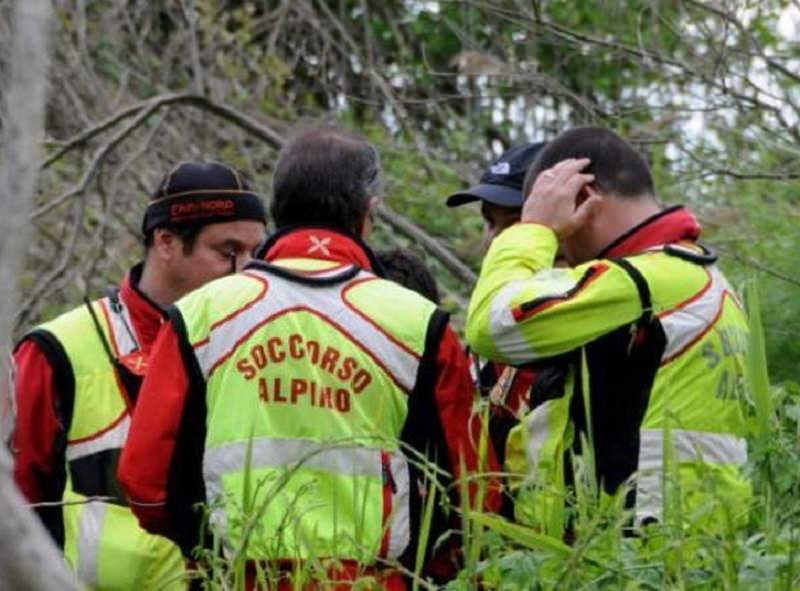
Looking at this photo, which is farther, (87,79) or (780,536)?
(87,79)

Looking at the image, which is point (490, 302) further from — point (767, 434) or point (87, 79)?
point (87, 79)

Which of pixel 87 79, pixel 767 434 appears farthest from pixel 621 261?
pixel 87 79

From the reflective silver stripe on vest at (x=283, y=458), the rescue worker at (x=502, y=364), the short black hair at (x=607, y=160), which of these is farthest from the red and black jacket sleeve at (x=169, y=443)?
the short black hair at (x=607, y=160)

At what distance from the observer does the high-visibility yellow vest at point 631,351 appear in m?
3.96

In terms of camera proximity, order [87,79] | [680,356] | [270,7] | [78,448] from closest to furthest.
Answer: [680,356] < [78,448] < [87,79] < [270,7]

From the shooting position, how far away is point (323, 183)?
14.4ft

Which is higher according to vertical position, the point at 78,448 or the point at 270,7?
the point at 270,7

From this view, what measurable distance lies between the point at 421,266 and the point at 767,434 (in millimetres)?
2207

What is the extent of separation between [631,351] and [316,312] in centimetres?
60

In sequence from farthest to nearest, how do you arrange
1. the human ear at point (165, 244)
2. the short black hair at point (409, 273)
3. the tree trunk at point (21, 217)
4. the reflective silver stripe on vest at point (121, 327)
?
1. the short black hair at point (409, 273)
2. the human ear at point (165, 244)
3. the reflective silver stripe on vest at point (121, 327)
4. the tree trunk at point (21, 217)

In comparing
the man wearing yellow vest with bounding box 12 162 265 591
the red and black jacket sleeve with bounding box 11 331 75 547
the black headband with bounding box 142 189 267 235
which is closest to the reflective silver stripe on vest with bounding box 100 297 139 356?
the man wearing yellow vest with bounding box 12 162 265 591

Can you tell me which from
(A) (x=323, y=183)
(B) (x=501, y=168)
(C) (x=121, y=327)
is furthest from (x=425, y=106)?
(A) (x=323, y=183)

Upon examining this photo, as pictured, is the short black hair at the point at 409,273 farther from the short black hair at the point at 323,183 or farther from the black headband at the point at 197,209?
the short black hair at the point at 323,183

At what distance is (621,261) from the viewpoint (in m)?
4.03
